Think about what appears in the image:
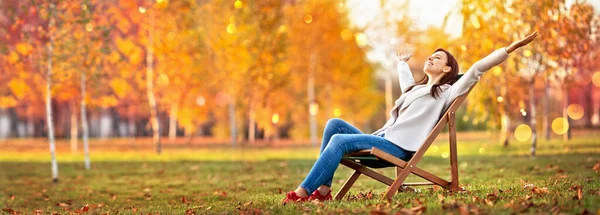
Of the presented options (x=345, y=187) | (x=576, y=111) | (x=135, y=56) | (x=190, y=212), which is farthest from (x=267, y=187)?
(x=576, y=111)

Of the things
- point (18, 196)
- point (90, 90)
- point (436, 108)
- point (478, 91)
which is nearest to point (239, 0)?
point (90, 90)

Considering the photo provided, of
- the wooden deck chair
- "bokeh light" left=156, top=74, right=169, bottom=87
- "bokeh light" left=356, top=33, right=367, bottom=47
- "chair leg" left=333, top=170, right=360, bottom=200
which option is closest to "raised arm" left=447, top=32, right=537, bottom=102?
the wooden deck chair

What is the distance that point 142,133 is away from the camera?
165ft

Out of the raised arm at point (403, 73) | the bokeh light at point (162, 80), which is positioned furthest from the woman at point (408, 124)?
the bokeh light at point (162, 80)

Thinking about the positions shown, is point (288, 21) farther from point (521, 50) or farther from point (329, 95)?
point (521, 50)

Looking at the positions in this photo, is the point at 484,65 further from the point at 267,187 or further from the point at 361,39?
the point at 361,39

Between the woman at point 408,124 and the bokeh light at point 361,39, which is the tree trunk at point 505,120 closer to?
the bokeh light at point 361,39

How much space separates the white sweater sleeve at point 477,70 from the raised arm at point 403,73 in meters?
0.87

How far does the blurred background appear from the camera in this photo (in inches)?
574

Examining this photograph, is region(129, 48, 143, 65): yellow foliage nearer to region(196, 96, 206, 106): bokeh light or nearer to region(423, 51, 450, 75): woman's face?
region(196, 96, 206, 106): bokeh light

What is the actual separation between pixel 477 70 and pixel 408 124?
786mm

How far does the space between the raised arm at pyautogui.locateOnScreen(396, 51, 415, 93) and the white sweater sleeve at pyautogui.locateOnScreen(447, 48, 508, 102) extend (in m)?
0.87

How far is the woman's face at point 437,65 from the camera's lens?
6898 millimetres

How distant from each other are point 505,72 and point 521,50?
121 cm
